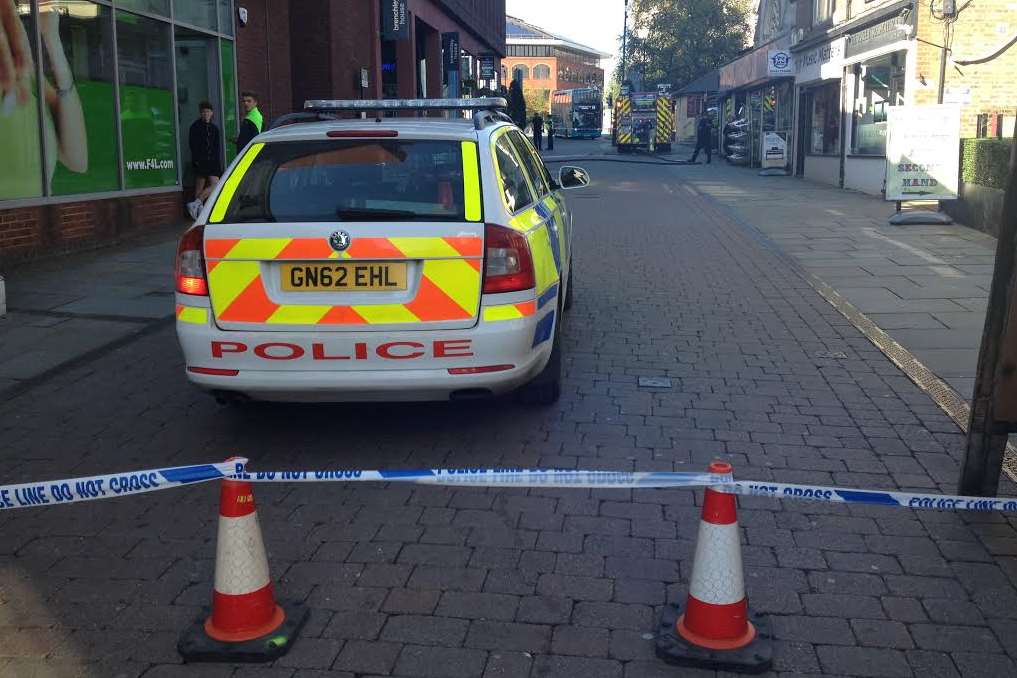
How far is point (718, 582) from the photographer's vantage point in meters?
3.23

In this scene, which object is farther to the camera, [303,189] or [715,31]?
[715,31]

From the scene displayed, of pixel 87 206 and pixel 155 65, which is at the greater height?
pixel 155 65

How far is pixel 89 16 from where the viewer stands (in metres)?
12.4

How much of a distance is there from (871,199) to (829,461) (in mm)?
17562

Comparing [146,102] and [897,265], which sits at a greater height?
[146,102]

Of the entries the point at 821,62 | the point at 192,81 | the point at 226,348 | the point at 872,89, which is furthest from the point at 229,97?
the point at 821,62

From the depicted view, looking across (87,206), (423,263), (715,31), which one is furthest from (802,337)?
(715,31)

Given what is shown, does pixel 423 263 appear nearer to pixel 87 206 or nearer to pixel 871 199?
pixel 87 206

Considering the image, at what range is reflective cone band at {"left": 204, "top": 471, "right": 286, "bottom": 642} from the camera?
3.30 m

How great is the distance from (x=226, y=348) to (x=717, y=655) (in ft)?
9.12

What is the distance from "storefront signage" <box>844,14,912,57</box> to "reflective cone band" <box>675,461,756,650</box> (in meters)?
19.3

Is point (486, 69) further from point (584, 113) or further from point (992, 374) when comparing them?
point (992, 374)

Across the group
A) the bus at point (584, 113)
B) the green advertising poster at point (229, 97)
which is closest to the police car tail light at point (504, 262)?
the green advertising poster at point (229, 97)

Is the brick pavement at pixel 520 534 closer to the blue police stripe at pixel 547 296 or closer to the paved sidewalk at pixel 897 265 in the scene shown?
the blue police stripe at pixel 547 296
